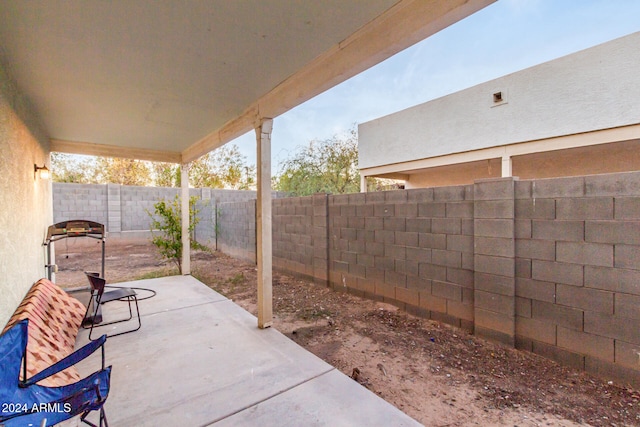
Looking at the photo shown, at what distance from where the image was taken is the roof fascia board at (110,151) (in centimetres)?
504

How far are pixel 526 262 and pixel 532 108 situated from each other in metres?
4.75

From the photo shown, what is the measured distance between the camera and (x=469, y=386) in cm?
239

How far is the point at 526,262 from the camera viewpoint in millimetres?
2826

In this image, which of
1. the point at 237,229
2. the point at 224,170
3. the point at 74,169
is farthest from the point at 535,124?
the point at 74,169

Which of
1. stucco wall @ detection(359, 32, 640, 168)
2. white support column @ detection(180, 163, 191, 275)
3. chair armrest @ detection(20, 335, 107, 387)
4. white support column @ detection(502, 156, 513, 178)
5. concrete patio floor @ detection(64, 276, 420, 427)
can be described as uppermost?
stucco wall @ detection(359, 32, 640, 168)

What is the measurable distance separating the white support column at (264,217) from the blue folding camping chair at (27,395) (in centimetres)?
185

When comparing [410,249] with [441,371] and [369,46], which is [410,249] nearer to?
[441,371]

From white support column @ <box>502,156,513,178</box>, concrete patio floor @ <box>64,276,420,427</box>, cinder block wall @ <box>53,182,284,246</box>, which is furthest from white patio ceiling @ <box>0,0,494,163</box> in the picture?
cinder block wall @ <box>53,182,284,246</box>

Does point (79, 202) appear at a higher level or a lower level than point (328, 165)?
lower

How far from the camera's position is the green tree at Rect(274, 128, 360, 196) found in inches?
464

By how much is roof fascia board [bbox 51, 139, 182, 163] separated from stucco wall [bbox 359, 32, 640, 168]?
5832 millimetres

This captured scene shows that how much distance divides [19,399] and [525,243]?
12.3 feet

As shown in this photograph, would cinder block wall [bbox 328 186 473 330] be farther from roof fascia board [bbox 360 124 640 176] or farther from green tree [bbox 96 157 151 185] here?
green tree [bbox 96 157 151 185]

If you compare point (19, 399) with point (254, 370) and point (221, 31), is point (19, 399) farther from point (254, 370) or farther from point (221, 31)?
point (221, 31)
